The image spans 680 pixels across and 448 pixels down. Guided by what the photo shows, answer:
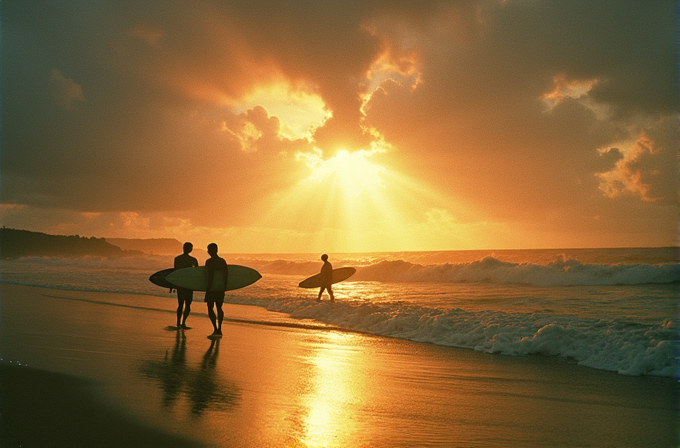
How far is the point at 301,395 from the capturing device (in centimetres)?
624

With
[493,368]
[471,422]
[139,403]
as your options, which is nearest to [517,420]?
[471,422]

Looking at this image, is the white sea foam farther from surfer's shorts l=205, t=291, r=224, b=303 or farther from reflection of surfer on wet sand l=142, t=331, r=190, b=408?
reflection of surfer on wet sand l=142, t=331, r=190, b=408

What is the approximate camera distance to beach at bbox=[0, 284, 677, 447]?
15.7ft

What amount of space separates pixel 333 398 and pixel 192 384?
6.60ft

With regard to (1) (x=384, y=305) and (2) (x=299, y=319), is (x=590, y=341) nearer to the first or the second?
(1) (x=384, y=305)

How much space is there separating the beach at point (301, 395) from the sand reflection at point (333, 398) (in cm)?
2

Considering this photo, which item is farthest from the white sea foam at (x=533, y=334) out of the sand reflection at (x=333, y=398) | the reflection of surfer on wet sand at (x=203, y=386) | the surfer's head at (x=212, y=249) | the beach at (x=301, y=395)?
the reflection of surfer on wet sand at (x=203, y=386)

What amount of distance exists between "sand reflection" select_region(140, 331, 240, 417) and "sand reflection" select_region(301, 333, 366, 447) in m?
1.04

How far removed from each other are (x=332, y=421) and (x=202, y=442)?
1408mm

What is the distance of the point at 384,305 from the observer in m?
16.7

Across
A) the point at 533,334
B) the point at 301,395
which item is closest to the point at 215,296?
the point at 301,395

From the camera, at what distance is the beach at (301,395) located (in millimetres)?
4789

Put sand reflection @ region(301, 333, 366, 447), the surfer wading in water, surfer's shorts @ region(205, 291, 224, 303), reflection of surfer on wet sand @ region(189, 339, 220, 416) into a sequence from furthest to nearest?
surfer's shorts @ region(205, 291, 224, 303)
the surfer wading in water
reflection of surfer on wet sand @ region(189, 339, 220, 416)
sand reflection @ region(301, 333, 366, 447)

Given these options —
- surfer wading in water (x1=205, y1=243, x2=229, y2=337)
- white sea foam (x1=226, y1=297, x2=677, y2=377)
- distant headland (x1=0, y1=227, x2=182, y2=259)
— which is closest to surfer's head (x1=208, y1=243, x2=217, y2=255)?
surfer wading in water (x1=205, y1=243, x2=229, y2=337)
